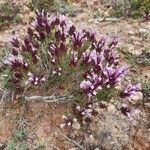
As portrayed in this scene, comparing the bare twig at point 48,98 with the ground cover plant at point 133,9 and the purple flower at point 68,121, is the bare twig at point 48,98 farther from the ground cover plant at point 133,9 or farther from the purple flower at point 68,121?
the ground cover plant at point 133,9

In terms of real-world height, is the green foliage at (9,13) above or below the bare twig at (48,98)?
below

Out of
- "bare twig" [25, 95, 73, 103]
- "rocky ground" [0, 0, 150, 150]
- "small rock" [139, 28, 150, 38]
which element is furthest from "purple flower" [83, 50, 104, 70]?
"small rock" [139, 28, 150, 38]

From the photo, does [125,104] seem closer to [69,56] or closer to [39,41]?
[69,56]

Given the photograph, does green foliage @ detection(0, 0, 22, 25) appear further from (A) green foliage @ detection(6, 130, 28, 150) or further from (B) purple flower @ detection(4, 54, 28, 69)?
(A) green foliage @ detection(6, 130, 28, 150)

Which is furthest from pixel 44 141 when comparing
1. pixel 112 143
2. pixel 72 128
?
pixel 112 143

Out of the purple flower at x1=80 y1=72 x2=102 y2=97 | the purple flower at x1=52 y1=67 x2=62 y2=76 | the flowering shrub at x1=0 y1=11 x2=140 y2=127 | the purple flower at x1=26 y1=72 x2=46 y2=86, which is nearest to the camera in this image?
the purple flower at x1=80 y1=72 x2=102 y2=97

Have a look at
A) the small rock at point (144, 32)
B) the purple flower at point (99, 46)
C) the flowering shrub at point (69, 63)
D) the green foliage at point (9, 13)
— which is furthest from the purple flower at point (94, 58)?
the green foliage at point (9, 13)
